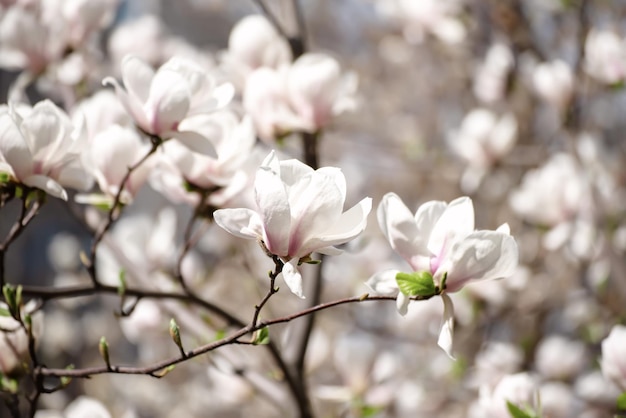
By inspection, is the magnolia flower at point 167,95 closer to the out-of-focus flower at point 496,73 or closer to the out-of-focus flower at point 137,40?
the out-of-focus flower at point 137,40

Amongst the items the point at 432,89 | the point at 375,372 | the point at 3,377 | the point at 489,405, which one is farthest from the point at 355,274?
the point at 432,89

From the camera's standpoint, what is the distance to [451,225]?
0.63 m

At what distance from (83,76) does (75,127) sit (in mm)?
532

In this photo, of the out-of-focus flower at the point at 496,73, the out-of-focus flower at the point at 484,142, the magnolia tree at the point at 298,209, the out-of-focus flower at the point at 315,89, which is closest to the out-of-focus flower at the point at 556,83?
the magnolia tree at the point at 298,209

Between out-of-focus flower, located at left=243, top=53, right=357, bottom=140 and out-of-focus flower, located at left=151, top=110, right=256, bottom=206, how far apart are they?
154mm

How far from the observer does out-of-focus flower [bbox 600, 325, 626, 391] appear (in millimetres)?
782

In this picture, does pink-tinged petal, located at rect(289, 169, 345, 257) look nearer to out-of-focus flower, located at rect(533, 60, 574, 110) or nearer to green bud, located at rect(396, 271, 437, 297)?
green bud, located at rect(396, 271, 437, 297)

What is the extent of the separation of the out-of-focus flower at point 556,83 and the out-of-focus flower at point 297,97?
32.4 inches

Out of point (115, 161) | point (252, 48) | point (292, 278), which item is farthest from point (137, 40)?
point (292, 278)

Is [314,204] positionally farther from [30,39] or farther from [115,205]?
[30,39]

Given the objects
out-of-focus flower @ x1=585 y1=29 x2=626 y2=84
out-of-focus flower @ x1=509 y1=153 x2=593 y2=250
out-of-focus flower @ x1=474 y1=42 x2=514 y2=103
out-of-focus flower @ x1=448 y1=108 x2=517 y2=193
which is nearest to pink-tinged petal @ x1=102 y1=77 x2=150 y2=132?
out-of-focus flower @ x1=509 y1=153 x2=593 y2=250

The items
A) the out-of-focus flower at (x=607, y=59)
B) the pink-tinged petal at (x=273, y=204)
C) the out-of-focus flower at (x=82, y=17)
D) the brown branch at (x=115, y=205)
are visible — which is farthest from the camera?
the out-of-focus flower at (x=607, y=59)

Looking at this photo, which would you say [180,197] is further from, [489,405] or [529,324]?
[529,324]

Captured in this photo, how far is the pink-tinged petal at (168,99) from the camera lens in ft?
2.41
